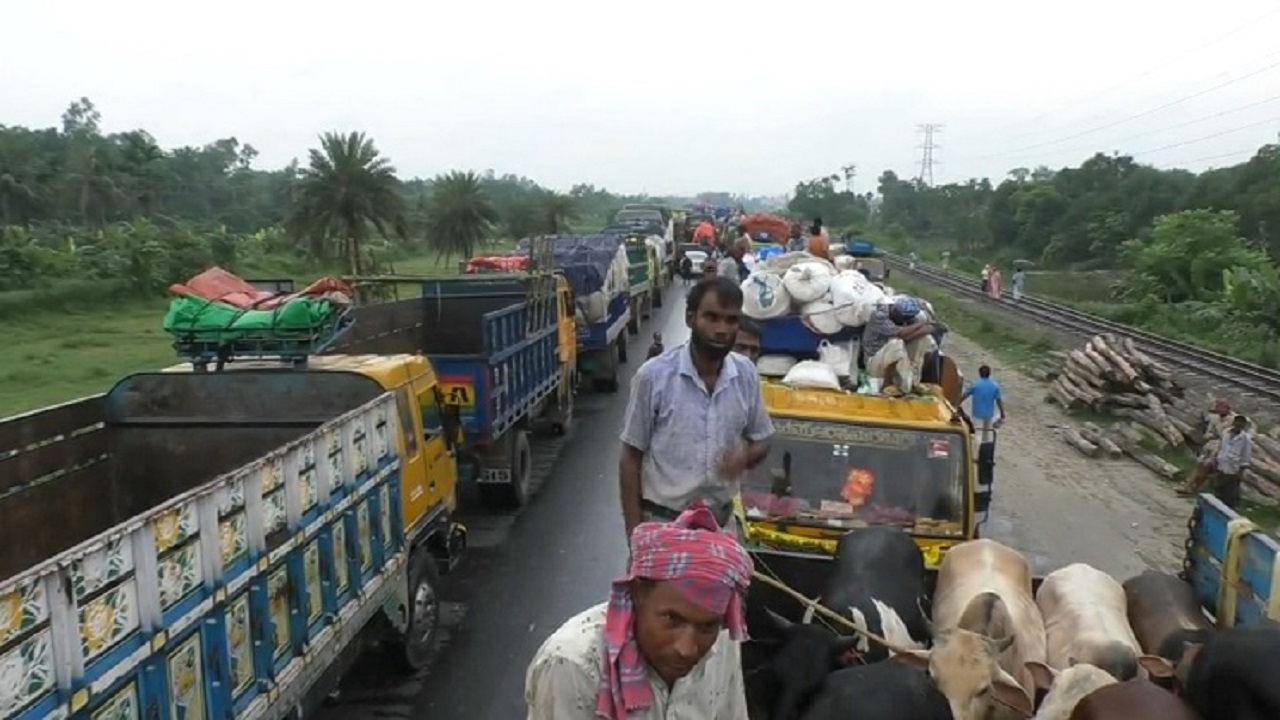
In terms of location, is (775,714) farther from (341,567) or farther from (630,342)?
(630,342)

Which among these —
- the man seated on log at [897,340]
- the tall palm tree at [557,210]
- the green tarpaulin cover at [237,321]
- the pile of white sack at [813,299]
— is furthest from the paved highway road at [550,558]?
the tall palm tree at [557,210]

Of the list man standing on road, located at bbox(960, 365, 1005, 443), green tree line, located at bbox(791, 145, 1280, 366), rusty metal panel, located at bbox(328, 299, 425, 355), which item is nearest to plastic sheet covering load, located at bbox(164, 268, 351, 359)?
rusty metal panel, located at bbox(328, 299, 425, 355)

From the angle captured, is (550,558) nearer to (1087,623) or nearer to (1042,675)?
(1087,623)

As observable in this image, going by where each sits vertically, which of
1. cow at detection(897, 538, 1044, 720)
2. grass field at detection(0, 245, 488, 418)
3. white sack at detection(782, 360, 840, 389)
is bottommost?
grass field at detection(0, 245, 488, 418)

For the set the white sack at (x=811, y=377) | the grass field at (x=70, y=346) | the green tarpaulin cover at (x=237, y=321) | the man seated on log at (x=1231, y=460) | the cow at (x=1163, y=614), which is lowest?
the grass field at (x=70, y=346)

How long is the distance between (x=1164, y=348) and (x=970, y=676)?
19.6 meters

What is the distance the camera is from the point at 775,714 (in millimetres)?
3828

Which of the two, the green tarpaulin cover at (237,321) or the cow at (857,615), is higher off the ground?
the green tarpaulin cover at (237,321)

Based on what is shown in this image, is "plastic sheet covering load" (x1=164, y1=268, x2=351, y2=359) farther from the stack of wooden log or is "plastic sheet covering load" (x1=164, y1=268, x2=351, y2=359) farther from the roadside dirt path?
the stack of wooden log

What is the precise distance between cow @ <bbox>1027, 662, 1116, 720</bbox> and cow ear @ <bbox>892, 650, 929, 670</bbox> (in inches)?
15.2

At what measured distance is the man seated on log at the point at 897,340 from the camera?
26.3ft

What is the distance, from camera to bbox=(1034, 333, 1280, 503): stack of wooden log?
12078 mm

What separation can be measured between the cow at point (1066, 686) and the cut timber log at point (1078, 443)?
10534 mm

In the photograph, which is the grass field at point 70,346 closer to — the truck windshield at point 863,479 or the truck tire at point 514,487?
the truck tire at point 514,487
